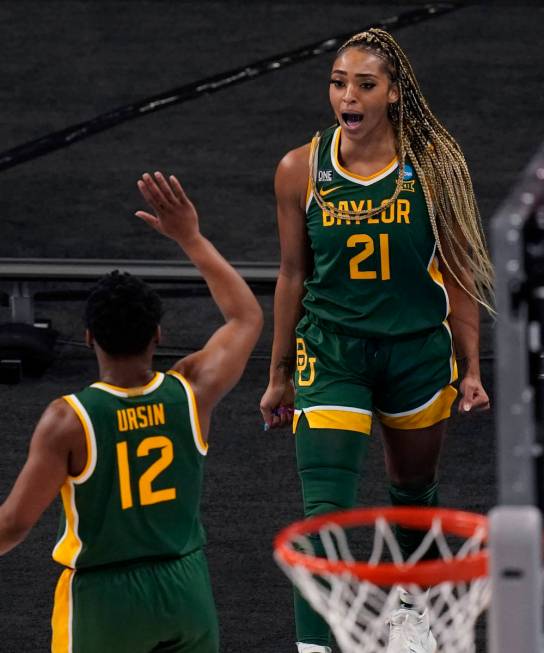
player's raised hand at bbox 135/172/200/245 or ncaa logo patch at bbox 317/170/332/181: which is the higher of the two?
ncaa logo patch at bbox 317/170/332/181

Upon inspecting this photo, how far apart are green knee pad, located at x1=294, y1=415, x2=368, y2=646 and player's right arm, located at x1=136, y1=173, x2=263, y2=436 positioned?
919 mm

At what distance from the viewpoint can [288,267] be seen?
5031 millimetres

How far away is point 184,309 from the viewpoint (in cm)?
891

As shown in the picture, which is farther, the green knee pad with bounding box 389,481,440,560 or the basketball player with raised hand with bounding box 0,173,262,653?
the green knee pad with bounding box 389,481,440,560

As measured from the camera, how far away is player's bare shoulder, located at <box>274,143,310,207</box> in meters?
4.98

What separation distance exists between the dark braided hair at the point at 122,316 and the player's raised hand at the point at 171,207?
22 centimetres

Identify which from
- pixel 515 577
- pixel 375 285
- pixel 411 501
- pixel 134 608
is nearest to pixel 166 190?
pixel 134 608

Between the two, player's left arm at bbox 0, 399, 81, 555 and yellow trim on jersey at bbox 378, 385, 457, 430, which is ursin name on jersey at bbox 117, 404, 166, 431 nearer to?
player's left arm at bbox 0, 399, 81, 555

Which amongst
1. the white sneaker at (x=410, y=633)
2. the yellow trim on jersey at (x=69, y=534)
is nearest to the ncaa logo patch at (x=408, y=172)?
the white sneaker at (x=410, y=633)

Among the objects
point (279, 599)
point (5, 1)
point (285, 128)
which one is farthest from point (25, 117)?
point (279, 599)

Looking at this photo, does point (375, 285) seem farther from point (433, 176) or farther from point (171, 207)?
point (171, 207)

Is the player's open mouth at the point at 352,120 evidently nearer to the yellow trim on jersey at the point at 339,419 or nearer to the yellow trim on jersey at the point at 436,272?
the yellow trim on jersey at the point at 436,272

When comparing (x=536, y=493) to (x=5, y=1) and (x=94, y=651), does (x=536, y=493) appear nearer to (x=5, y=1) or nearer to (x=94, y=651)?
(x=94, y=651)

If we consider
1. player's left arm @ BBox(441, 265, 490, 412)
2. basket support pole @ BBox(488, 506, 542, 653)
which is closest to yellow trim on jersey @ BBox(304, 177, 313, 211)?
player's left arm @ BBox(441, 265, 490, 412)
